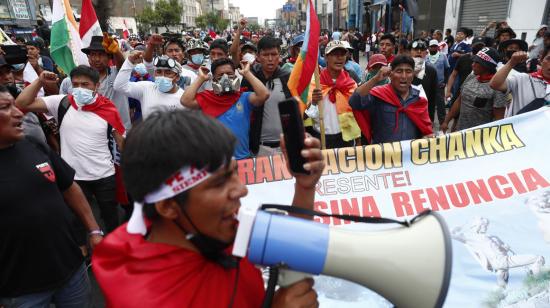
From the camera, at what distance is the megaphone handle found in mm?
981

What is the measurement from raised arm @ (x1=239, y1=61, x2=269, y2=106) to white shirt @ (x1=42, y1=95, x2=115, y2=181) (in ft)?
4.32

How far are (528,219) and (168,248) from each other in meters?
2.63

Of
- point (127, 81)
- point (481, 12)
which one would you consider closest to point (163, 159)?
point (127, 81)

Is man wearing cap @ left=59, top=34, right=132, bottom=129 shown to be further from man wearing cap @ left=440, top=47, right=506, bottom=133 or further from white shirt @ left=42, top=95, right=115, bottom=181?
man wearing cap @ left=440, top=47, right=506, bottom=133

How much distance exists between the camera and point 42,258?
1823mm

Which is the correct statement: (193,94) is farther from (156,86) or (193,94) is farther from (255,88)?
(156,86)

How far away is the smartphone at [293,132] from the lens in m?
1.19

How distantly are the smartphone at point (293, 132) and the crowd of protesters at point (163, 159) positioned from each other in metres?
0.03

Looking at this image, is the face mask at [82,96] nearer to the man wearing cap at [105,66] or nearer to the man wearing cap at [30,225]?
the man wearing cap at [105,66]

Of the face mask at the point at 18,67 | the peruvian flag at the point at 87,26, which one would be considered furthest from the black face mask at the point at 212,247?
the face mask at the point at 18,67

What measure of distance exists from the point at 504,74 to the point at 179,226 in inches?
150

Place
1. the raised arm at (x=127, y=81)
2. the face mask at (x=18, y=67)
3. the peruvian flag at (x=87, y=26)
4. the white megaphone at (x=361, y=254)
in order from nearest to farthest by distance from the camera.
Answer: the white megaphone at (x=361, y=254)
the raised arm at (x=127, y=81)
the peruvian flag at (x=87, y=26)
the face mask at (x=18, y=67)

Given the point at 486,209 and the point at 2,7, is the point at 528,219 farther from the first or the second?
the point at 2,7

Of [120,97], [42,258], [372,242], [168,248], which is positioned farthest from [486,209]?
[120,97]
